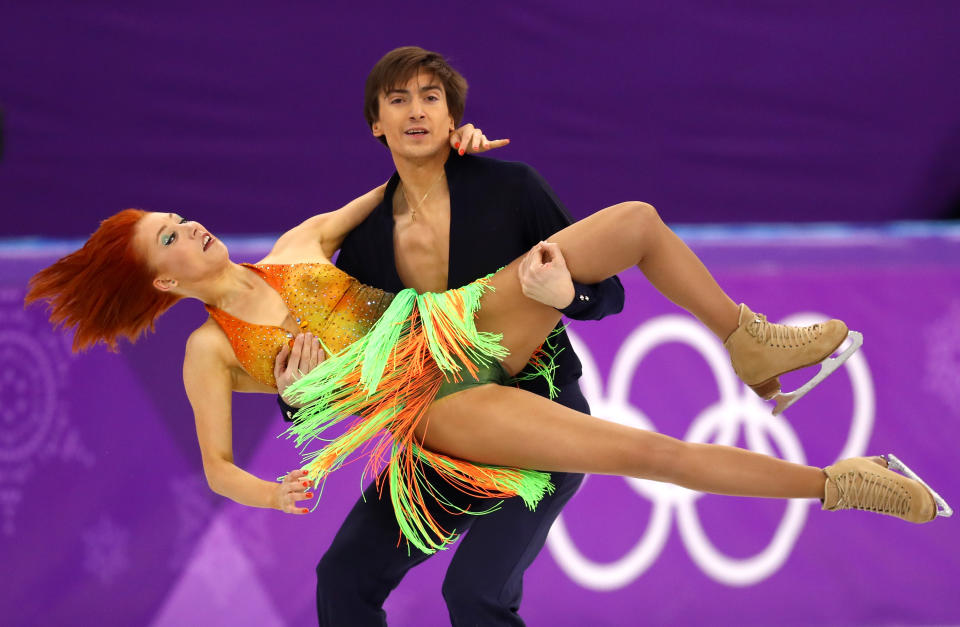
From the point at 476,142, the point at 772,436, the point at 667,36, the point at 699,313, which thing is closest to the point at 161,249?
the point at 476,142

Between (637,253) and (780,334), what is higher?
(637,253)

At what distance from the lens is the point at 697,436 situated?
4.03m

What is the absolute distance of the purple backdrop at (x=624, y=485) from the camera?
150 inches

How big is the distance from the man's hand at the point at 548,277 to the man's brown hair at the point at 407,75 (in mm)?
590

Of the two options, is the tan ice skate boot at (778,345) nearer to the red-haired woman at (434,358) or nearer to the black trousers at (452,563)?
the red-haired woman at (434,358)

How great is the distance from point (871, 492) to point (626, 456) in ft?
2.06

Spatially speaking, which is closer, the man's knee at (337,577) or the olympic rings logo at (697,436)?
the man's knee at (337,577)

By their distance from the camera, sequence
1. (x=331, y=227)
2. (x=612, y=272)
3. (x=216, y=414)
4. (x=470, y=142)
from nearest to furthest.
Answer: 1. (x=612, y=272)
2. (x=216, y=414)
3. (x=470, y=142)
4. (x=331, y=227)

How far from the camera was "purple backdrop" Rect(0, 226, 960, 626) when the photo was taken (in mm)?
3807

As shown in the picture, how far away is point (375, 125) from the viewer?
9.96ft

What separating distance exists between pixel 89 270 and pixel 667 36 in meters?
3.29

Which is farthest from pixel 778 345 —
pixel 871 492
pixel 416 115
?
pixel 416 115

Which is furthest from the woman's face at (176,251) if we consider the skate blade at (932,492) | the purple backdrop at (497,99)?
the purple backdrop at (497,99)

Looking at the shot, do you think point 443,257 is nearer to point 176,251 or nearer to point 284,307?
point 284,307
